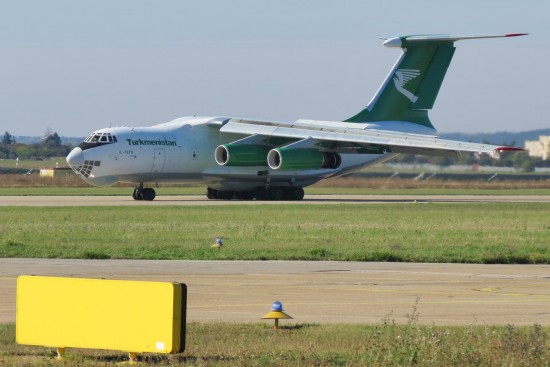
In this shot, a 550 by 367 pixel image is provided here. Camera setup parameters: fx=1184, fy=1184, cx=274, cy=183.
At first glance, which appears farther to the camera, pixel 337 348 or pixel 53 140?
pixel 53 140

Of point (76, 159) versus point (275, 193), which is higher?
point (76, 159)

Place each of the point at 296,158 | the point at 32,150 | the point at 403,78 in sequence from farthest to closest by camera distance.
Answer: the point at 32,150 → the point at 403,78 → the point at 296,158

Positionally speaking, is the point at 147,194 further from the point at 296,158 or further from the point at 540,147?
the point at 540,147

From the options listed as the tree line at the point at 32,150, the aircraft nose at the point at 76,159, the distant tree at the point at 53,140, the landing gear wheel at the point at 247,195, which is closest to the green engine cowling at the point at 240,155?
the landing gear wheel at the point at 247,195

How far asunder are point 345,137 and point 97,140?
11.3 meters

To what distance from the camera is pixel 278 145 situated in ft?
192

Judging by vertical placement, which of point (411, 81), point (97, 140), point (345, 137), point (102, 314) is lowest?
point (102, 314)

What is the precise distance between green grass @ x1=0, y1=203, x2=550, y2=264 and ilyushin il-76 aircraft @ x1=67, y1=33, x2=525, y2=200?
7077 millimetres

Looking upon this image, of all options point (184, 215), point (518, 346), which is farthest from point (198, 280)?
point (184, 215)

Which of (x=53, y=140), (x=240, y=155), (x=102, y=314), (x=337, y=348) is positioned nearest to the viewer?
(x=102, y=314)

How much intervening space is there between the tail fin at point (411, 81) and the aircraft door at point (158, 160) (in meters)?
11.1

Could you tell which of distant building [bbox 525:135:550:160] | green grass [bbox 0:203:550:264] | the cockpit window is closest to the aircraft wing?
green grass [bbox 0:203:550:264]

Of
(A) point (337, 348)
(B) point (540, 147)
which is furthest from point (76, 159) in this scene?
(B) point (540, 147)

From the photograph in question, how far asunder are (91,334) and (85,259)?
13.5 meters
